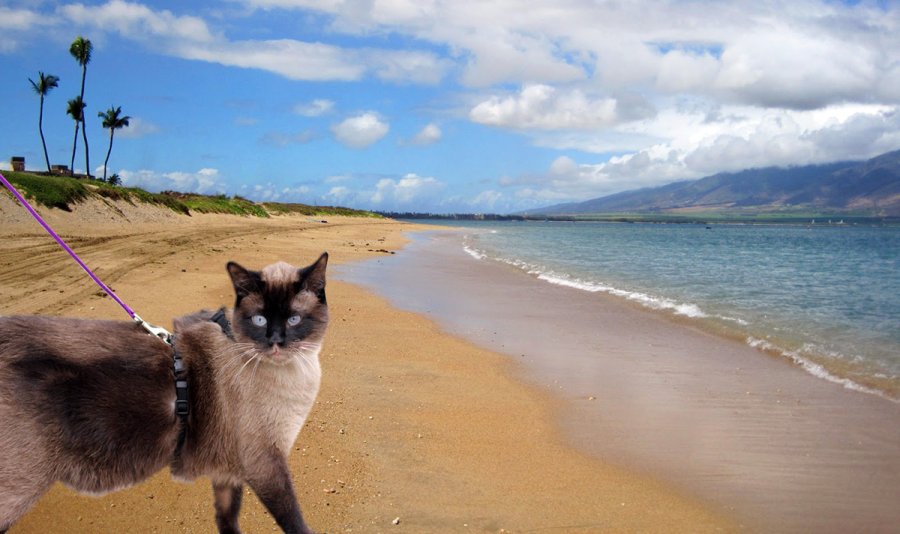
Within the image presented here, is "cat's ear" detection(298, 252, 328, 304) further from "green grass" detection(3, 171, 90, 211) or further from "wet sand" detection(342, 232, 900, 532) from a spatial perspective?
"green grass" detection(3, 171, 90, 211)

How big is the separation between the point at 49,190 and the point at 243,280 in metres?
27.9

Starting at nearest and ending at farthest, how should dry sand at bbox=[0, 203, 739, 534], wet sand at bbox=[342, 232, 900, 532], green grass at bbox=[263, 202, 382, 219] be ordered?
1. dry sand at bbox=[0, 203, 739, 534]
2. wet sand at bbox=[342, 232, 900, 532]
3. green grass at bbox=[263, 202, 382, 219]

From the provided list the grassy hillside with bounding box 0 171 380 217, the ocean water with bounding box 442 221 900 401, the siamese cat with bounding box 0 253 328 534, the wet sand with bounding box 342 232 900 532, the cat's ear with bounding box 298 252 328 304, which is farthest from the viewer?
the grassy hillside with bounding box 0 171 380 217

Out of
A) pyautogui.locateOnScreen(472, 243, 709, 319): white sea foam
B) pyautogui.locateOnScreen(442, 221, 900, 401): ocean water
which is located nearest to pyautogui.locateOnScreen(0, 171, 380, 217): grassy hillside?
pyautogui.locateOnScreen(442, 221, 900, 401): ocean water

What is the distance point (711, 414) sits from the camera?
7.79 m

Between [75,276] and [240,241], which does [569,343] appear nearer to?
[75,276]

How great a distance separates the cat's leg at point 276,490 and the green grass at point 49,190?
25794mm

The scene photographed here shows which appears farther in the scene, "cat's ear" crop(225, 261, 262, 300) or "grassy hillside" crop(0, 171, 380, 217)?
"grassy hillside" crop(0, 171, 380, 217)

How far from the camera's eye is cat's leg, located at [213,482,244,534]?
3.33 metres

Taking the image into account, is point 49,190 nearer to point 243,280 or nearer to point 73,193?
point 73,193

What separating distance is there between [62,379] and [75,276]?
1216 centimetres

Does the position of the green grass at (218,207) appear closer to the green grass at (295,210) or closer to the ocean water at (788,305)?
the green grass at (295,210)

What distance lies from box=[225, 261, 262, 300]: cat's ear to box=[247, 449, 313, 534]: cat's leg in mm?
794

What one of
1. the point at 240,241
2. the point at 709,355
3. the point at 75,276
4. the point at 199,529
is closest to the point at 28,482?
the point at 199,529
